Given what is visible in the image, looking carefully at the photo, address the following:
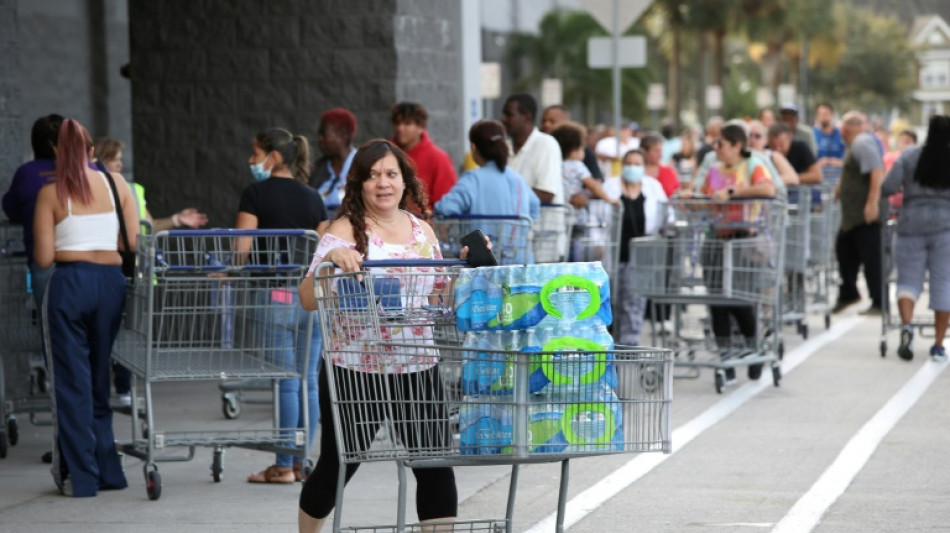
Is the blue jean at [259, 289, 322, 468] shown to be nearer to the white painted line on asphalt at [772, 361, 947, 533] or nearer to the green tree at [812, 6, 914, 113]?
the white painted line on asphalt at [772, 361, 947, 533]

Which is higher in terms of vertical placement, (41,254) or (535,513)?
(41,254)

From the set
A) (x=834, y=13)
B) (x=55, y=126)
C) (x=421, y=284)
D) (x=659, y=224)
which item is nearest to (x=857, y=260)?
(x=659, y=224)

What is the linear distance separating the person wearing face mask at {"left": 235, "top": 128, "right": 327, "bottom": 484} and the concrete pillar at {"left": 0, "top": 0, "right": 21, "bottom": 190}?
251cm

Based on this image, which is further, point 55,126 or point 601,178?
point 601,178

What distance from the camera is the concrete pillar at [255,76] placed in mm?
14328

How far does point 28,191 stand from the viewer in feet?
31.4

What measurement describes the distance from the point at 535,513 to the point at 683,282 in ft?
16.5

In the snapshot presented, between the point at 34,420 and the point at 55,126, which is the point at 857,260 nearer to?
the point at 34,420

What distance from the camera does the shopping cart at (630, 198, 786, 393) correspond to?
12750 millimetres

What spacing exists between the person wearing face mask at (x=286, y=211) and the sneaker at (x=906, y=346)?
6607 mm

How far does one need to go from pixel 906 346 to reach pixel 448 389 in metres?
9.53

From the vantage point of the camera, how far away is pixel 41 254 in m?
8.60

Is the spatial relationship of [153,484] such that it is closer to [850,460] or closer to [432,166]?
[850,460]

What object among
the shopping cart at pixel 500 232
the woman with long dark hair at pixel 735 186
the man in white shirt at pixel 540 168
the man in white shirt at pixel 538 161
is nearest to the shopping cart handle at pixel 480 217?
the shopping cart at pixel 500 232
